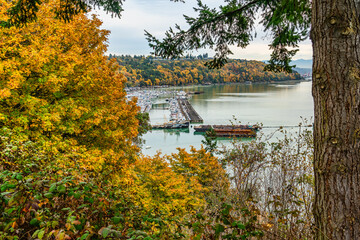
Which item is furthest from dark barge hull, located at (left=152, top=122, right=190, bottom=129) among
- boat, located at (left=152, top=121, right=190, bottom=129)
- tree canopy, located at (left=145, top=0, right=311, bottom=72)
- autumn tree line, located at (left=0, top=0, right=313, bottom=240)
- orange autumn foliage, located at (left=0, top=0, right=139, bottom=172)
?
tree canopy, located at (left=145, top=0, right=311, bottom=72)

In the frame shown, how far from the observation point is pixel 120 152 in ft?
24.5

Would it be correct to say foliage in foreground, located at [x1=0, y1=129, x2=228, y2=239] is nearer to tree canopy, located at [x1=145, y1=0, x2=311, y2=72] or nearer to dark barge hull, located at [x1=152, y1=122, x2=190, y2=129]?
tree canopy, located at [x1=145, y1=0, x2=311, y2=72]

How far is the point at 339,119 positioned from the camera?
68.8 inches

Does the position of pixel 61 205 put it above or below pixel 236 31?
below

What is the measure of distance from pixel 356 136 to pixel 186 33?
2890 mm

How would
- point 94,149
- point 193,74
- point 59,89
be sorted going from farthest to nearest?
1. point 193,74
2. point 94,149
3. point 59,89

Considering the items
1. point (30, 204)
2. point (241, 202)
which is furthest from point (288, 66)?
point (30, 204)

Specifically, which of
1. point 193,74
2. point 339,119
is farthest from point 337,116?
point 193,74

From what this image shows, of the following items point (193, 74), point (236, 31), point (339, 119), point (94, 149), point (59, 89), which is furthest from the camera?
point (193, 74)

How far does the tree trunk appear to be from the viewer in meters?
1.72

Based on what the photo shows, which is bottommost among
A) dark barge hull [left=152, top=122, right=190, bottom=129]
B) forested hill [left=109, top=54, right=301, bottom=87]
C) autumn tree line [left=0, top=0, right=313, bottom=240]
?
dark barge hull [left=152, top=122, right=190, bottom=129]

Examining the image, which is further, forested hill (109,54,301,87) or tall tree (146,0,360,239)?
forested hill (109,54,301,87)

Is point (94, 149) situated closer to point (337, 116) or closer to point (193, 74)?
point (337, 116)

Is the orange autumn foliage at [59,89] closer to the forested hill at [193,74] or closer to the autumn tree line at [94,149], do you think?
the autumn tree line at [94,149]
